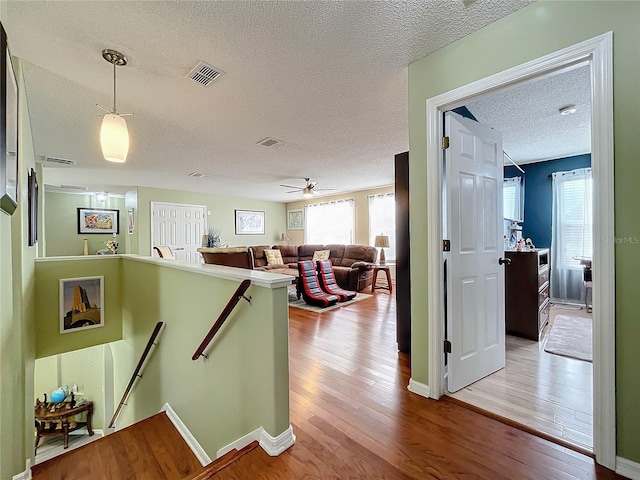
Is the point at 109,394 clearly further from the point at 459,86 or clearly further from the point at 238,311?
the point at 459,86

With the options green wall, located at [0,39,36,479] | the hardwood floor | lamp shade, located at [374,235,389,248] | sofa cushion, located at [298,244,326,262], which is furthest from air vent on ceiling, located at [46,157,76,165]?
lamp shade, located at [374,235,389,248]

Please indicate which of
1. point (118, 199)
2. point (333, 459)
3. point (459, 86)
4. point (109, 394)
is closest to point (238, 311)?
point (333, 459)

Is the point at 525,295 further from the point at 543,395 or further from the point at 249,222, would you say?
the point at 249,222

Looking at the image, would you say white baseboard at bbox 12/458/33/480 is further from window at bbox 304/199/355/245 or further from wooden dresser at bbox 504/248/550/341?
window at bbox 304/199/355/245

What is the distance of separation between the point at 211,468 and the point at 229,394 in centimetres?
53

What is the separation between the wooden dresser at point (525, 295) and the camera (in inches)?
120

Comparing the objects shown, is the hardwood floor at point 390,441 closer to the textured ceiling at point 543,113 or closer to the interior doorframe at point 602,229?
the interior doorframe at point 602,229

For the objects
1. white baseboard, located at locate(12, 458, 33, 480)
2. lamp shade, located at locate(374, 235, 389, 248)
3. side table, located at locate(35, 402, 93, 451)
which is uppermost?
lamp shade, located at locate(374, 235, 389, 248)

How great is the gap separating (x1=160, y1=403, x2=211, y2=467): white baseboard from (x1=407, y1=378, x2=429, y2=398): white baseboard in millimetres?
1543

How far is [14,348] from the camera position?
2.12 metres

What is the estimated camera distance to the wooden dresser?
306cm

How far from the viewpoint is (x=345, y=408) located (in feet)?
6.19

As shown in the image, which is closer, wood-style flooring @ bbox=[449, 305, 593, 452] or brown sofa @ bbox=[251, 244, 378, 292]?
wood-style flooring @ bbox=[449, 305, 593, 452]

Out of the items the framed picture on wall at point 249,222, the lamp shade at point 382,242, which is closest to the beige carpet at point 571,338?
the lamp shade at point 382,242
